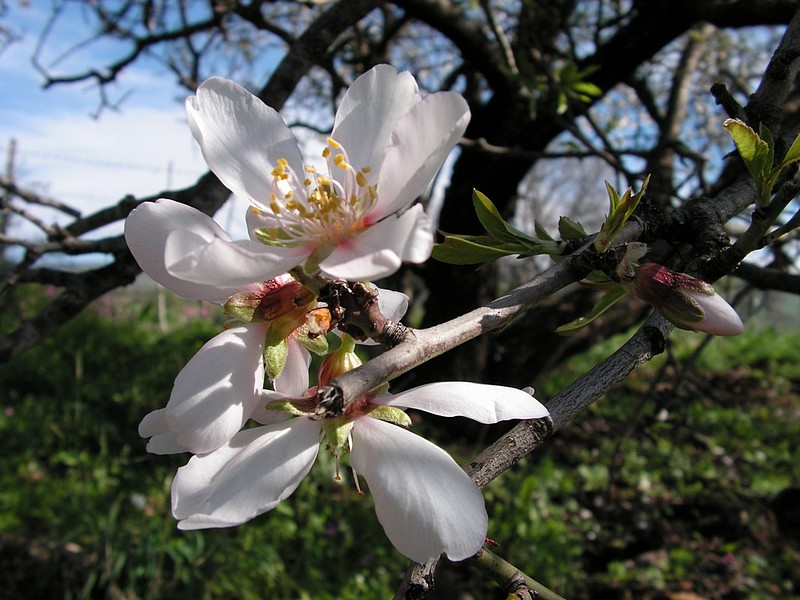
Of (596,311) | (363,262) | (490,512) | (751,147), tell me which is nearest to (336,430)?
(363,262)

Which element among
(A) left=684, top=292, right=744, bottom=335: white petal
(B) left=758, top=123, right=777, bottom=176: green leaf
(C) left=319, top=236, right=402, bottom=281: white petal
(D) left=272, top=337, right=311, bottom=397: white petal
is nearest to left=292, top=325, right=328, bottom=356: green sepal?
(D) left=272, top=337, right=311, bottom=397: white petal

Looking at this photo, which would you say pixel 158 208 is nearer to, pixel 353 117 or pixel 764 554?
pixel 353 117

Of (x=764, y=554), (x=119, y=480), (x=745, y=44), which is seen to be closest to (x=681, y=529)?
(x=764, y=554)

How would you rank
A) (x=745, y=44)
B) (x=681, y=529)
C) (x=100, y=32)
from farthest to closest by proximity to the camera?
(x=745, y=44) < (x=100, y=32) < (x=681, y=529)

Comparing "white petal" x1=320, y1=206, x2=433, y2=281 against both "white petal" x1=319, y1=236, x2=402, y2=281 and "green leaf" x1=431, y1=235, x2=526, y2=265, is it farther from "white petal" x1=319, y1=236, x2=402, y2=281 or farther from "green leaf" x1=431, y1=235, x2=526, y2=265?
"green leaf" x1=431, y1=235, x2=526, y2=265

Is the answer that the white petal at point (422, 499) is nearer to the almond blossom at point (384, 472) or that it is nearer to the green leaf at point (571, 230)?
the almond blossom at point (384, 472)

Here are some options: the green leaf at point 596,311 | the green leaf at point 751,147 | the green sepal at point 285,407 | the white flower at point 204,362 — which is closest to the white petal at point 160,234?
the white flower at point 204,362
